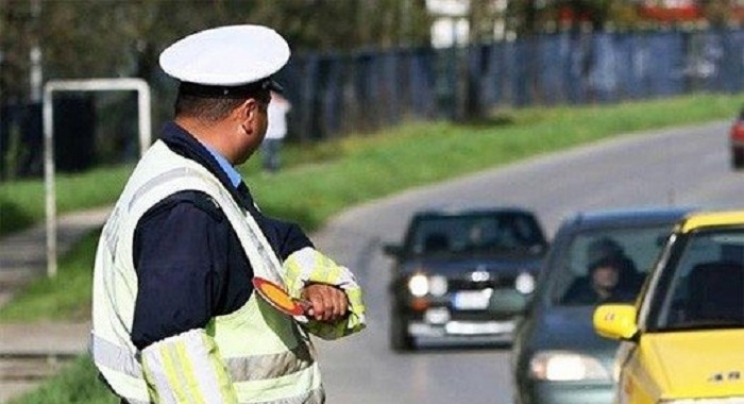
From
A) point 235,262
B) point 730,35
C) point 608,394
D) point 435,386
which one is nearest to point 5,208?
point 435,386

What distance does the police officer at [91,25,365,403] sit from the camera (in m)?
5.06

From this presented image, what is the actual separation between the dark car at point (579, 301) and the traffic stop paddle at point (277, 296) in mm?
7472

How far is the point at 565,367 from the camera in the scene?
13.0m

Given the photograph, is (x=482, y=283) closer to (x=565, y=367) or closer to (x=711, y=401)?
(x=565, y=367)

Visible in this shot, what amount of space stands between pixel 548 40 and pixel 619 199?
25535mm

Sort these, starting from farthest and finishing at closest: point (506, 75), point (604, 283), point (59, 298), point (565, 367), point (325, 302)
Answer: point (506, 75) < point (59, 298) < point (604, 283) < point (565, 367) < point (325, 302)

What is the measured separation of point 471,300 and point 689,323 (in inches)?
505

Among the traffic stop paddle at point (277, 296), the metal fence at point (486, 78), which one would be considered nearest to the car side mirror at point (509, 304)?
the traffic stop paddle at point (277, 296)

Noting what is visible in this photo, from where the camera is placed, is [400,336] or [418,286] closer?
[400,336]

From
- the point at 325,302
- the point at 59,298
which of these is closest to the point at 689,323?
the point at 325,302

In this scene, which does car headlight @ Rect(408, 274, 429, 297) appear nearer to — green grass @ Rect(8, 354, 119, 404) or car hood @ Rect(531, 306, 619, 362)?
green grass @ Rect(8, 354, 119, 404)

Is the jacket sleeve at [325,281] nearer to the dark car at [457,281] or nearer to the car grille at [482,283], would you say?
the dark car at [457,281]

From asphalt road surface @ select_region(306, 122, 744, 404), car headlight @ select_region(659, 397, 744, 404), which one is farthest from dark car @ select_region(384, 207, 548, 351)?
car headlight @ select_region(659, 397, 744, 404)

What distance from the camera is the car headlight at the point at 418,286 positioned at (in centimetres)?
2238
